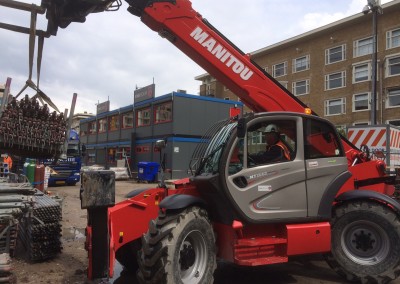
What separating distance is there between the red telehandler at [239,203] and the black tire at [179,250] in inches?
0.5

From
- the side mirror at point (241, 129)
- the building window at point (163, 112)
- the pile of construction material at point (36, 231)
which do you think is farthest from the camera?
the building window at point (163, 112)

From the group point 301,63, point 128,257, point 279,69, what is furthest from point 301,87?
point 128,257

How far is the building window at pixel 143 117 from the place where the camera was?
31.2 m

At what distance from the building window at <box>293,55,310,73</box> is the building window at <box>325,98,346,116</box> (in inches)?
219

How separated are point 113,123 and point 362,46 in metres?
25.9

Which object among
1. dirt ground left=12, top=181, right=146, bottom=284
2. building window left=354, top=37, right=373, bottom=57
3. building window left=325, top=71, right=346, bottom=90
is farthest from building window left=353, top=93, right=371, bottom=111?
dirt ground left=12, top=181, right=146, bottom=284

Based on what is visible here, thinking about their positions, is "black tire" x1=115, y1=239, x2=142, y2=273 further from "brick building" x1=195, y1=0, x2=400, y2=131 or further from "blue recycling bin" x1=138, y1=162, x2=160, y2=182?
"brick building" x1=195, y1=0, x2=400, y2=131

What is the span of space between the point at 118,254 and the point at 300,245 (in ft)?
9.13

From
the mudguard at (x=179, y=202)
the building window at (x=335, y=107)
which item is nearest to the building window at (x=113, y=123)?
the building window at (x=335, y=107)

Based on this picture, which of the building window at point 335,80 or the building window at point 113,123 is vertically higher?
the building window at point 335,80

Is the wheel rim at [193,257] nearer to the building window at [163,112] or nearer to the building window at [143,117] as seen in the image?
the building window at [163,112]

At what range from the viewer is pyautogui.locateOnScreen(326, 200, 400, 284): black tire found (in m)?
5.41

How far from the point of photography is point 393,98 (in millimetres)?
35719

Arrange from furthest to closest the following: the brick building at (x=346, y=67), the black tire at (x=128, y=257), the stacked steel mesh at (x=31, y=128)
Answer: the brick building at (x=346, y=67)
the black tire at (x=128, y=257)
the stacked steel mesh at (x=31, y=128)
